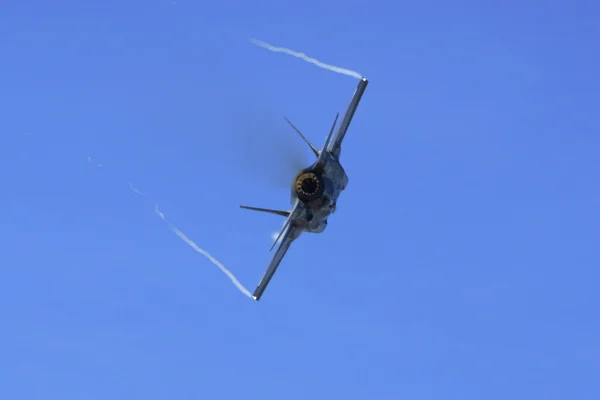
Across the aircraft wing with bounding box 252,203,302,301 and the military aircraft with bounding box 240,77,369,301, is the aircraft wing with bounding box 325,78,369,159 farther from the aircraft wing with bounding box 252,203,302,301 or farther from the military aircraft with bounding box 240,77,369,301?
the aircraft wing with bounding box 252,203,302,301

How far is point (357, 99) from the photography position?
102 meters

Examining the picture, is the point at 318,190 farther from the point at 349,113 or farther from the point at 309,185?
the point at 349,113

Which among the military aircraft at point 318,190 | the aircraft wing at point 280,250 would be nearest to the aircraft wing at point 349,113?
the military aircraft at point 318,190

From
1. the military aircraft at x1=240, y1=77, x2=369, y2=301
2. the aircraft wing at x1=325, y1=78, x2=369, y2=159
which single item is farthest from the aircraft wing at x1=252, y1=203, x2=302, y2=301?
the aircraft wing at x1=325, y1=78, x2=369, y2=159

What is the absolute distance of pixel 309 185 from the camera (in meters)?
94.1

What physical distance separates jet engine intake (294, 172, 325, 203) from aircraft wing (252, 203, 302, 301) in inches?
154

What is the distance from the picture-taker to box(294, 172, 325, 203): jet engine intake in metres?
94.1

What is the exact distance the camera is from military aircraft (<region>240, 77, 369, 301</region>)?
94.3 metres

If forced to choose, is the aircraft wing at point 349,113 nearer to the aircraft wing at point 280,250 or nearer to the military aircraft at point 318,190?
the military aircraft at point 318,190

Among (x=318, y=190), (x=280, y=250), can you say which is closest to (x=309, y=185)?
(x=318, y=190)

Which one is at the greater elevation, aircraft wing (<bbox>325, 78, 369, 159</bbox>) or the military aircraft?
aircraft wing (<bbox>325, 78, 369, 159</bbox>)

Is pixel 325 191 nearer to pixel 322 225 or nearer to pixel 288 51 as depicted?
pixel 322 225

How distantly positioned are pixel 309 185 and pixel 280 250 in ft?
36.2

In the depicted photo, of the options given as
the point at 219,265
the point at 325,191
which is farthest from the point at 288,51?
the point at 219,265
